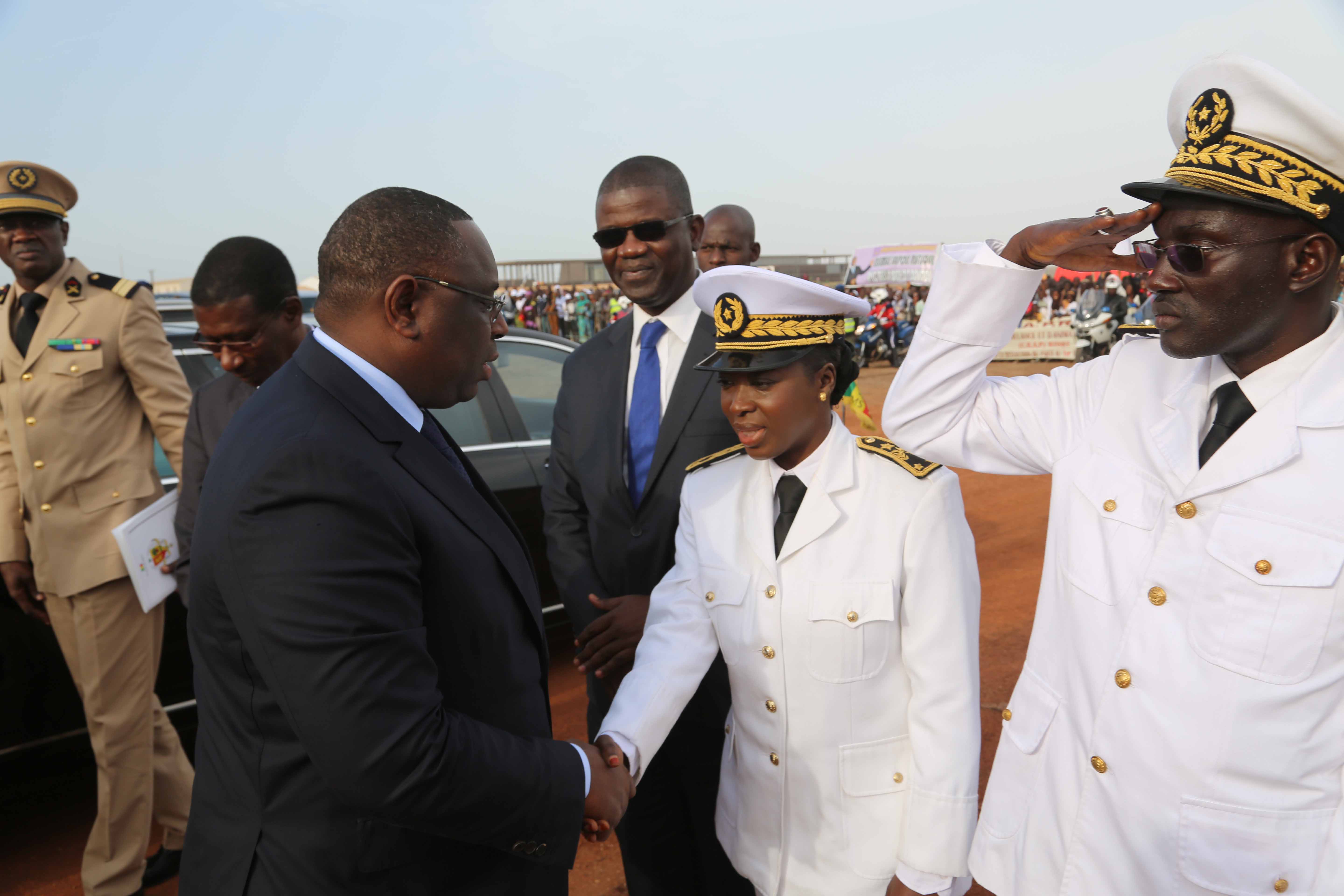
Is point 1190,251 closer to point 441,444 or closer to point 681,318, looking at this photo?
point 441,444

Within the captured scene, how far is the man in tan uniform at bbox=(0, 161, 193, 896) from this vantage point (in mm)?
3055

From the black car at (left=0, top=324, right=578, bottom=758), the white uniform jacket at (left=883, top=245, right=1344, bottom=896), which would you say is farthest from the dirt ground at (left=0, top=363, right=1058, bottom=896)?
the white uniform jacket at (left=883, top=245, right=1344, bottom=896)

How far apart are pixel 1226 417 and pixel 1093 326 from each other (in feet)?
61.8

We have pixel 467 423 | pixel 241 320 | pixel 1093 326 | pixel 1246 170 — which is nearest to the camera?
pixel 1246 170

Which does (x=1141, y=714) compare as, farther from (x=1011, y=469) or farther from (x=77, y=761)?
(x=77, y=761)

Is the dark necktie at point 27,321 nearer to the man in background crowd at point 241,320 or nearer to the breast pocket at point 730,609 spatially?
the man in background crowd at point 241,320

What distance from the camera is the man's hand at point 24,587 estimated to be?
3.09m

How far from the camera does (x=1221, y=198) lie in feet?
4.60

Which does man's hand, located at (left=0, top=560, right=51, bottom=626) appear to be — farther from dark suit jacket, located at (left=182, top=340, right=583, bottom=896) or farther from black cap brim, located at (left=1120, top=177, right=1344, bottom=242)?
black cap brim, located at (left=1120, top=177, right=1344, bottom=242)

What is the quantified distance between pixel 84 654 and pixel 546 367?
2896mm

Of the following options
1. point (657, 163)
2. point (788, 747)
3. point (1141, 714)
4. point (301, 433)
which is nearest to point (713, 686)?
point (788, 747)

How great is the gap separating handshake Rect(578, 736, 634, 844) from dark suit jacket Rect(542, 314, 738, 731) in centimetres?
71

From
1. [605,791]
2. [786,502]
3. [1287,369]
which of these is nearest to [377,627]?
[605,791]

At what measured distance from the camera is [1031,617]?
208 inches
